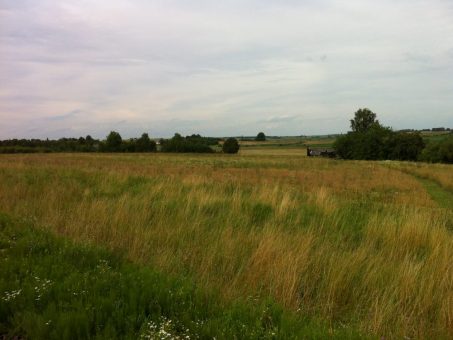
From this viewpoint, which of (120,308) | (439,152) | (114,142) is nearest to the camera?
(120,308)

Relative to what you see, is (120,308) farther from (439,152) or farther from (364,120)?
(364,120)

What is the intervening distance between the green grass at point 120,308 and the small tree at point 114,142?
4817 inches

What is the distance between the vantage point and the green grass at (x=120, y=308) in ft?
11.7

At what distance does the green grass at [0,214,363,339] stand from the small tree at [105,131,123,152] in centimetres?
12234

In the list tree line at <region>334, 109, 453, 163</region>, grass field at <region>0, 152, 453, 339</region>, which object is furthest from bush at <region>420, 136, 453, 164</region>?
grass field at <region>0, 152, 453, 339</region>

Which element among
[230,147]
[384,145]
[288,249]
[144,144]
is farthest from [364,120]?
[288,249]

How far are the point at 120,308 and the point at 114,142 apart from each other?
124 m

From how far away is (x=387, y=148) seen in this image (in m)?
111

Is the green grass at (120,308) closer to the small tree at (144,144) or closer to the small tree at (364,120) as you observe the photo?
the small tree at (144,144)

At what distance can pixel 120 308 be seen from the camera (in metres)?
3.95

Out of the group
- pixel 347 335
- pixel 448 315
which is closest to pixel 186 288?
pixel 347 335

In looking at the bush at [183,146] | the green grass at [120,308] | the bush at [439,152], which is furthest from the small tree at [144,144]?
the green grass at [120,308]

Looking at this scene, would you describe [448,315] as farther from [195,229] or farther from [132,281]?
[195,229]

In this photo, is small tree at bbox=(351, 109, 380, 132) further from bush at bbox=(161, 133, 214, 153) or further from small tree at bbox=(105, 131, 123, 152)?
small tree at bbox=(105, 131, 123, 152)
